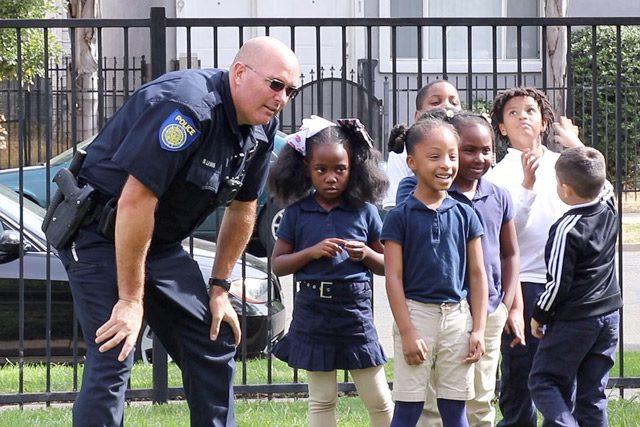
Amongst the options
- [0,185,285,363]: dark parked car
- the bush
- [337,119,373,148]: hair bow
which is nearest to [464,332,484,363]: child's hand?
[337,119,373,148]: hair bow

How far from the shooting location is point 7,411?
20.8 feet

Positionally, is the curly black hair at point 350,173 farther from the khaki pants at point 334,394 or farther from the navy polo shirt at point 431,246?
the khaki pants at point 334,394

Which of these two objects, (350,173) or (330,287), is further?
(350,173)

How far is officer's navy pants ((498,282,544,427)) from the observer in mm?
5453

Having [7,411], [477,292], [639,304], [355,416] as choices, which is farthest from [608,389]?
[639,304]

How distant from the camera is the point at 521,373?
5469mm

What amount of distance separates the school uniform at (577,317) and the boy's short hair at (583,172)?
2.7 inches

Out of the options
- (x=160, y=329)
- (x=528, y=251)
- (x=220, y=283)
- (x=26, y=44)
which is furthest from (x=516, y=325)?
(x=26, y=44)

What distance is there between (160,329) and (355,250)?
895 mm

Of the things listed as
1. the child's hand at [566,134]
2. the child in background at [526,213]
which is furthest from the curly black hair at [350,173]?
the child's hand at [566,134]

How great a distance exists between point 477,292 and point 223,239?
1.04 m

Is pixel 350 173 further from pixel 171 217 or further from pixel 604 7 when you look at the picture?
pixel 604 7

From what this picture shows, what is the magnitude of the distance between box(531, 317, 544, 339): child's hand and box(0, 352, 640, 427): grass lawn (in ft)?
3.05

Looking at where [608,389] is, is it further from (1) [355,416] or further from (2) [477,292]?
(2) [477,292]
